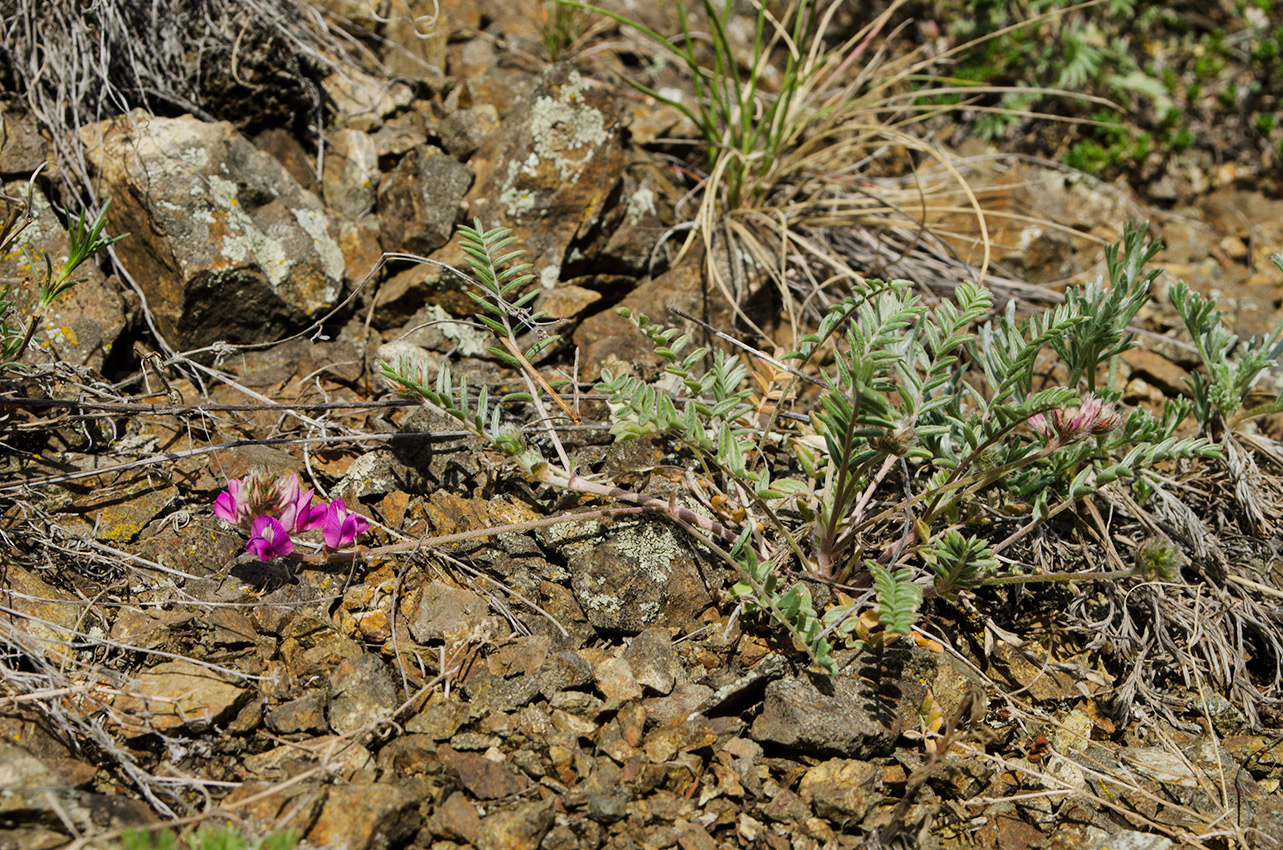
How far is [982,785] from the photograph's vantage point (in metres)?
2.17

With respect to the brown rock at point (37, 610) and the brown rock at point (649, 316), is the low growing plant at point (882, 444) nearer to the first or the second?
the brown rock at point (649, 316)

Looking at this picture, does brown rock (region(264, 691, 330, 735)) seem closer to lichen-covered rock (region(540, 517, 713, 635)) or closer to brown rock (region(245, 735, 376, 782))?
brown rock (region(245, 735, 376, 782))

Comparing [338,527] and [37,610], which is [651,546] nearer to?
[338,527]

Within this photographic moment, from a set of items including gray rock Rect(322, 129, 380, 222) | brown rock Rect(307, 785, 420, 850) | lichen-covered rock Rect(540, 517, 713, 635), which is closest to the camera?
brown rock Rect(307, 785, 420, 850)

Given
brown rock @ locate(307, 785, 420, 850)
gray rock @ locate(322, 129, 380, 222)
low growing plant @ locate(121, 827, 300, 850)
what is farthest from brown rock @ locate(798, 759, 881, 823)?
gray rock @ locate(322, 129, 380, 222)

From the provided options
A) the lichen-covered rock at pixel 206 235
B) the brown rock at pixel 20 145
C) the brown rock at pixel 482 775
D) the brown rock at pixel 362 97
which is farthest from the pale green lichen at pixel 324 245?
the brown rock at pixel 482 775

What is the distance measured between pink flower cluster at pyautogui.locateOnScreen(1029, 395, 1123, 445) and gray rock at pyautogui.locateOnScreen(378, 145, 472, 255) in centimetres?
215

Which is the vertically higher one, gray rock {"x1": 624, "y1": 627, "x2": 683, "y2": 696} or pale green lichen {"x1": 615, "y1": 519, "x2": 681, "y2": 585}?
pale green lichen {"x1": 615, "y1": 519, "x2": 681, "y2": 585}

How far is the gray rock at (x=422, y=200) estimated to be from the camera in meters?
3.23

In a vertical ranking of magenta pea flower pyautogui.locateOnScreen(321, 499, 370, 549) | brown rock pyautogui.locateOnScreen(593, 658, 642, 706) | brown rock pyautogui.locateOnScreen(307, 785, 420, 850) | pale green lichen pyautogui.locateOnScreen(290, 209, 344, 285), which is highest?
pale green lichen pyautogui.locateOnScreen(290, 209, 344, 285)

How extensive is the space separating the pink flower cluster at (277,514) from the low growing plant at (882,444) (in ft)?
1.27

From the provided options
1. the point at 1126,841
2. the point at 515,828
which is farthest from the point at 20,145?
the point at 1126,841

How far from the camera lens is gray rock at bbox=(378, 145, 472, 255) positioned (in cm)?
323

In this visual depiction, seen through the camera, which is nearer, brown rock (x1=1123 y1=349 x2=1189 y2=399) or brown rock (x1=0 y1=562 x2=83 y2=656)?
brown rock (x1=0 y1=562 x2=83 y2=656)
